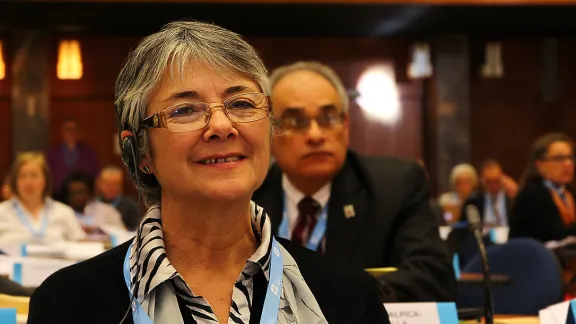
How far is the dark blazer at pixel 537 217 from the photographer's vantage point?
7734 mm

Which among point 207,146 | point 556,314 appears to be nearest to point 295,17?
point 556,314

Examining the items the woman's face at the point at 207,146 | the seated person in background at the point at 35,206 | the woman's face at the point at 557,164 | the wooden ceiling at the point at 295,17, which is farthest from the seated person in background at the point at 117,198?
the woman's face at the point at 207,146

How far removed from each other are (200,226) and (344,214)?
4.86ft

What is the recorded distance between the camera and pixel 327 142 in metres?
3.44

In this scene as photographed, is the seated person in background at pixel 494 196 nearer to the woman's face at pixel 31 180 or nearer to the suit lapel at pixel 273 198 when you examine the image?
the woman's face at pixel 31 180

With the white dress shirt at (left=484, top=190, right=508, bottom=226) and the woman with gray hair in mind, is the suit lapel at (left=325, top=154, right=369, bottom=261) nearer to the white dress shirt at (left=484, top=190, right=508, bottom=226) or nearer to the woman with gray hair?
the woman with gray hair

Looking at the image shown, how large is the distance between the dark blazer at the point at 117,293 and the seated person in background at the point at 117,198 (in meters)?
9.40

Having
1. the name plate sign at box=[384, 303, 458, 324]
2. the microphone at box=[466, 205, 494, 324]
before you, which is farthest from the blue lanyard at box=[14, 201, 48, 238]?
the name plate sign at box=[384, 303, 458, 324]

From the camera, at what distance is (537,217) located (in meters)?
7.80

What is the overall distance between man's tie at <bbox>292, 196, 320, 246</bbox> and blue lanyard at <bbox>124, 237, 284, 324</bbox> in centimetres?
147

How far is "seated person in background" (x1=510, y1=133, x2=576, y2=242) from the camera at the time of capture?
7754mm

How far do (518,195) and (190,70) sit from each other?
6509 mm

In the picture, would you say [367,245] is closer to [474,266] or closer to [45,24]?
[474,266]

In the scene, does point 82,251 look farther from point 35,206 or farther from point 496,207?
point 496,207
